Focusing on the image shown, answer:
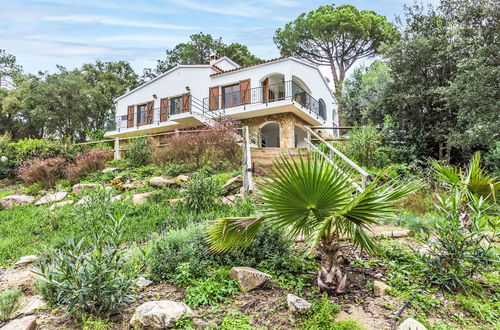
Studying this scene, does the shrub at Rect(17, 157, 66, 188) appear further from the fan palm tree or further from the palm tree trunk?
the palm tree trunk

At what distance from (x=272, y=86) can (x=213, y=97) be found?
3368mm

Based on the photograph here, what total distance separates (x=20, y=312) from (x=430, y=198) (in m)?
7.64

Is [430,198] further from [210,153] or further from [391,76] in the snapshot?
[391,76]

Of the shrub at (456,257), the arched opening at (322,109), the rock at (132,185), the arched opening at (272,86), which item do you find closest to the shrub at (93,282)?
the shrub at (456,257)

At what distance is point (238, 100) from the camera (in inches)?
655

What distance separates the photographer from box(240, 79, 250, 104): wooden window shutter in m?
16.2

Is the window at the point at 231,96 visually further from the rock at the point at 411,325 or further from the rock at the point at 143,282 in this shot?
the rock at the point at 411,325

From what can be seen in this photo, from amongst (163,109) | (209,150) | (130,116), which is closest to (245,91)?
(163,109)

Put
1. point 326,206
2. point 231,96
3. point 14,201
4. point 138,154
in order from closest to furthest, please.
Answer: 1. point 326,206
2. point 14,201
3. point 138,154
4. point 231,96

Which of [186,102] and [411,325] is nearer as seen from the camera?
[411,325]

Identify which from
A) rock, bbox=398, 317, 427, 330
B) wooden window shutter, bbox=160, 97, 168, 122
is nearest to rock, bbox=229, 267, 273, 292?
rock, bbox=398, 317, 427, 330

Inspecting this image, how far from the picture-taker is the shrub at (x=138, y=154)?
11.1m

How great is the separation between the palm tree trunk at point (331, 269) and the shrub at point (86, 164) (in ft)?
32.4

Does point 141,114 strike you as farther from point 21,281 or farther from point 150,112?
point 21,281
